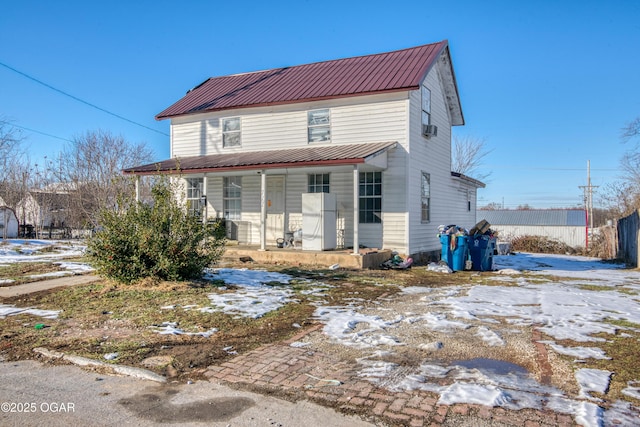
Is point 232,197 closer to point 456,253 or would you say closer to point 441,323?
point 456,253

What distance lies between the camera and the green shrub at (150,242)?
27.6 feet

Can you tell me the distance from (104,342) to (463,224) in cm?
1687

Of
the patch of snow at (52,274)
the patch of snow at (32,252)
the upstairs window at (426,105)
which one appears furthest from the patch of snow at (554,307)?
the patch of snow at (32,252)

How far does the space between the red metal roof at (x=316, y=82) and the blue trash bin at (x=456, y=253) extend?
466cm

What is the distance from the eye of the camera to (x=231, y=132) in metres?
16.6

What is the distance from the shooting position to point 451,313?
6914 mm

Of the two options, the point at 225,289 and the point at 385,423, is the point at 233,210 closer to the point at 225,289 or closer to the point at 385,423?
the point at 225,289

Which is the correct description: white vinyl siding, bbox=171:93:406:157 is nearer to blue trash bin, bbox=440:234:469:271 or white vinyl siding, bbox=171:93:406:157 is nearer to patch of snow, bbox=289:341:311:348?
blue trash bin, bbox=440:234:469:271

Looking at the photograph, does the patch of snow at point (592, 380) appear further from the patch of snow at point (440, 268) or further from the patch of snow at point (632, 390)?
the patch of snow at point (440, 268)

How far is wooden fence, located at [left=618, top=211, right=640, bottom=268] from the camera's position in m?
15.1

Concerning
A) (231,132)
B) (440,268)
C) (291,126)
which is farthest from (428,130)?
(231,132)

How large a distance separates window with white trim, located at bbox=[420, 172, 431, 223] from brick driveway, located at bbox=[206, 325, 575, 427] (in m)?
10.6

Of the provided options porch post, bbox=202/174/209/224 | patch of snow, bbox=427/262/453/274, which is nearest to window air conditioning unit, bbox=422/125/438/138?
patch of snow, bbox=427/262/453/274

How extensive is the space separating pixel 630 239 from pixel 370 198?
1027 centimetres
